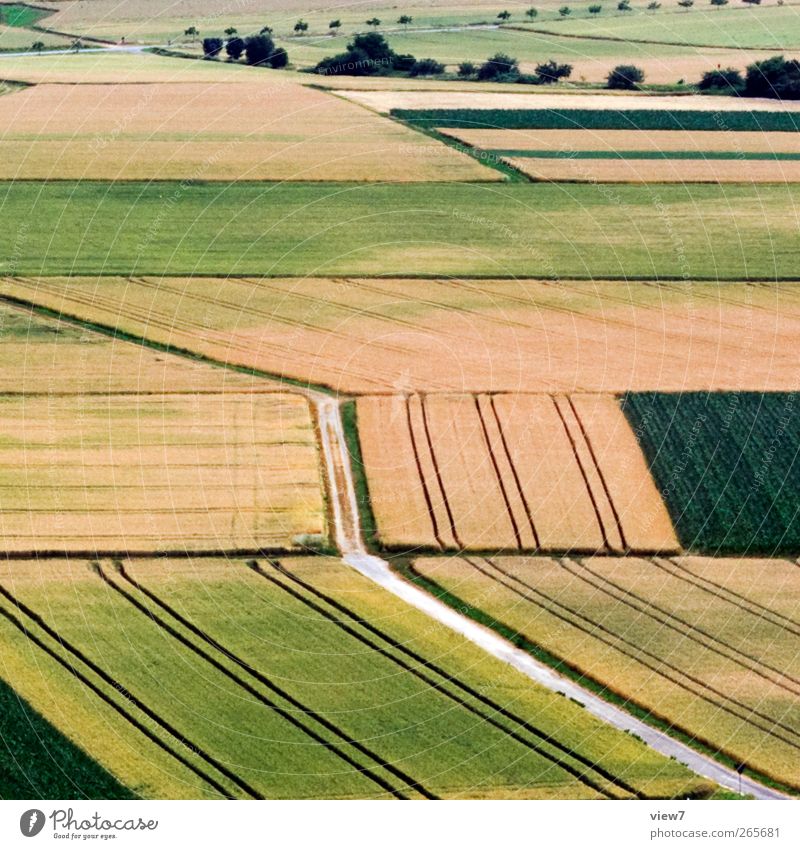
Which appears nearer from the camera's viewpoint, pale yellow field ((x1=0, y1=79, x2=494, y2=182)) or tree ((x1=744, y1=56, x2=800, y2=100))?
pale yellow field ((x1=0, y1=79, x2=494, y2=182))

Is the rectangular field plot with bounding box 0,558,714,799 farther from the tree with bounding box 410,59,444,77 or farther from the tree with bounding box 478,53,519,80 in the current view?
the tree with bounding box 478,53,519,80

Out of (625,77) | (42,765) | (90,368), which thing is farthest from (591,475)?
(625,77)

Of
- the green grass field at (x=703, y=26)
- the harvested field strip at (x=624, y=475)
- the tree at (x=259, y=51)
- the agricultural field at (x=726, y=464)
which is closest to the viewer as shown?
the harvested field strip at (x=624, y=475)

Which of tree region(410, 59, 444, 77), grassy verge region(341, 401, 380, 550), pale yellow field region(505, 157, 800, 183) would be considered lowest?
grassy verge region(341, 401, 380, 550)

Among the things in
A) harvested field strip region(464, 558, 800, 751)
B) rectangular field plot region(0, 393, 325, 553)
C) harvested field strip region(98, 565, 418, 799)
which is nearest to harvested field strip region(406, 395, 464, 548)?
harvested field strip region(464, 558, 800, 751)

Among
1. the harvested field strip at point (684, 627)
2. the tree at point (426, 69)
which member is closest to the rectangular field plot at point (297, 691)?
the harvested field strip at point (684, 627)

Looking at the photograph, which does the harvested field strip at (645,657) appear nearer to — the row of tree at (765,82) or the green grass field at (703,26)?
the row of tree at (765,82)

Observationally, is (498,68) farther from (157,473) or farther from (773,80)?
(157,473)
